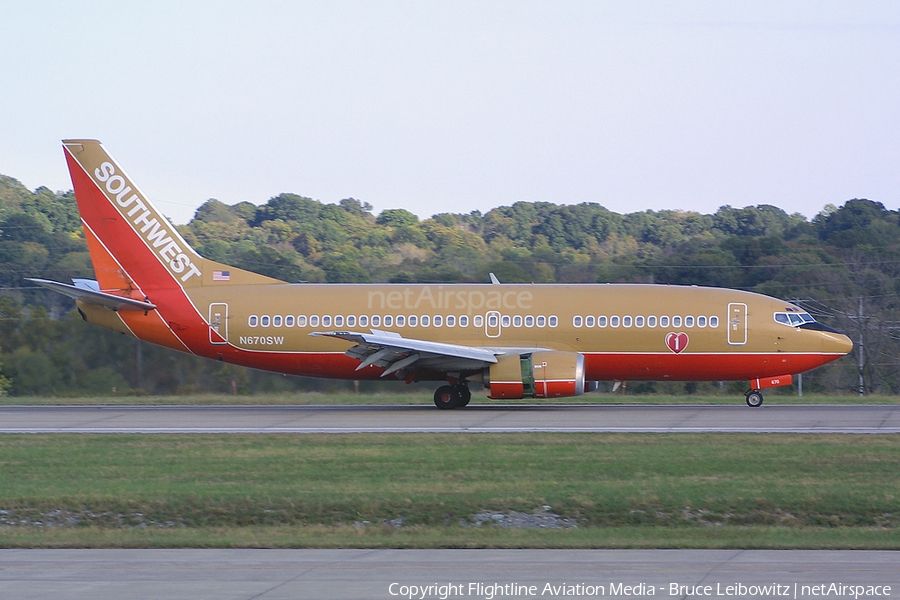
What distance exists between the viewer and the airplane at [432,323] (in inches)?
1174

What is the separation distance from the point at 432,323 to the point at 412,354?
2291 millimetres

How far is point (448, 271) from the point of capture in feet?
186

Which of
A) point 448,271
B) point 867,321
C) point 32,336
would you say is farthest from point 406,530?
point 448,271

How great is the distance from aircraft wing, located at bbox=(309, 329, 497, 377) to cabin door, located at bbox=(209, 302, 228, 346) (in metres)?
4.34

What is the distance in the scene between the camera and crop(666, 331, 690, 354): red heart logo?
3009 cm

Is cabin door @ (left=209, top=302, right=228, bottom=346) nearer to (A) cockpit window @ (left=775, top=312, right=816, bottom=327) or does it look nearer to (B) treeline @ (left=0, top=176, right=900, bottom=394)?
(B) treeline @ (left=0, top=176, right=900, bottom=394)

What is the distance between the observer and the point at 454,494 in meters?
15.6

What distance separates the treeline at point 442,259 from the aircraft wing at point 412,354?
8.47 m

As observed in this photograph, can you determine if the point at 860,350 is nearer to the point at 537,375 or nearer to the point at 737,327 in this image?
the point at 737,327
